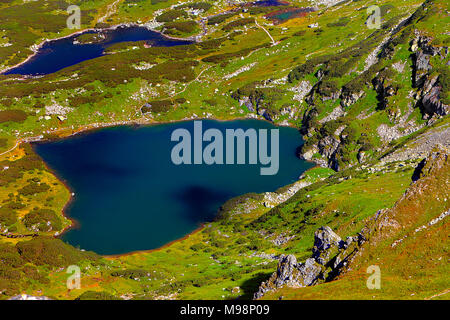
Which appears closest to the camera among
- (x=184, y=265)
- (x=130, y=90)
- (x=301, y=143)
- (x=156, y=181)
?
(x=184, y=265)

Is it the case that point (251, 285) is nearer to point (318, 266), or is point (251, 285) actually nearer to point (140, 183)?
point (318, 266)

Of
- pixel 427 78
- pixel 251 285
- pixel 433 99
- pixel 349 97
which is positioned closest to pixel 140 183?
pixel 251 285

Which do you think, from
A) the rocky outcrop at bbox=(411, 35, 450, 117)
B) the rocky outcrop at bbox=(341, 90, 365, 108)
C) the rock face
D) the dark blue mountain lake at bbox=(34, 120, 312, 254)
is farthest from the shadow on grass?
the rocky outcrop at bbox=(341, 90, 365, 108)

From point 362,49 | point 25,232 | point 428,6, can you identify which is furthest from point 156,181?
point 428,6

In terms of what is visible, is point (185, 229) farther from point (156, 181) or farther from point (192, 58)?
point (192, 58)

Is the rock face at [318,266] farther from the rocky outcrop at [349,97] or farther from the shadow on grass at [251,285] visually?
the rocky outcrop at [349,97]

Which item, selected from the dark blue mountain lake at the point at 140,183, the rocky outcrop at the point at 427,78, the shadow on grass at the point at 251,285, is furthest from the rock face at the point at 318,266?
the rocky outcrop at the point at 427,78
